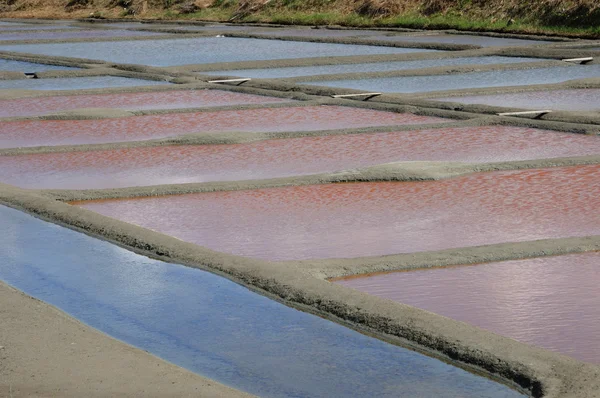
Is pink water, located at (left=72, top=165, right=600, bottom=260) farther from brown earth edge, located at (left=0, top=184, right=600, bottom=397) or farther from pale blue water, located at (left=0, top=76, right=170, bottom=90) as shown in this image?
pale blue water, located at (left=0, top=76, right=170, bottom=90)

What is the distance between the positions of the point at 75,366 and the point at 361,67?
12295 mm

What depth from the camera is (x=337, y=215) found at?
22.4 feet

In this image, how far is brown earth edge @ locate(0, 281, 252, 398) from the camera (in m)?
3.88

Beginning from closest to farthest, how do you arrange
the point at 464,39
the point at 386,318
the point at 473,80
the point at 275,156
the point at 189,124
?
the point at 386,318, the point at 275,156, the point at 189,124, the point at 473,80, the point at 464,39

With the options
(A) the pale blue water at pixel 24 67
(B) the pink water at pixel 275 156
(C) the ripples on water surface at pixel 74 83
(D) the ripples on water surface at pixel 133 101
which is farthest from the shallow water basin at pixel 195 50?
(B) the pink water at pixel 275 156

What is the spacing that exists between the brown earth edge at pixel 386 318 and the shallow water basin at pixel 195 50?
36.8 feet

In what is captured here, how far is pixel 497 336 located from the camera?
14.4 feet

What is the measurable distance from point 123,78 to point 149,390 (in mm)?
12066

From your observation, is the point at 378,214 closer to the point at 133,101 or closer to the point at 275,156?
the point at 275,156

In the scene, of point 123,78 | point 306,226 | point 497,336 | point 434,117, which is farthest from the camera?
point 123,78

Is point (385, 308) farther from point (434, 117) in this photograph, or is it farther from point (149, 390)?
point (434, 117)

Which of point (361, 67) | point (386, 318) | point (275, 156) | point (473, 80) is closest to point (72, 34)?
point (361, 67)

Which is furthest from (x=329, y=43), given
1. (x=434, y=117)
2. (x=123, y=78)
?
(x=434, y=117)

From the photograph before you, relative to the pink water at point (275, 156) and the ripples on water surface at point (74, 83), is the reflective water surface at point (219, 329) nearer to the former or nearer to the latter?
the pink water at point (275, 156)
